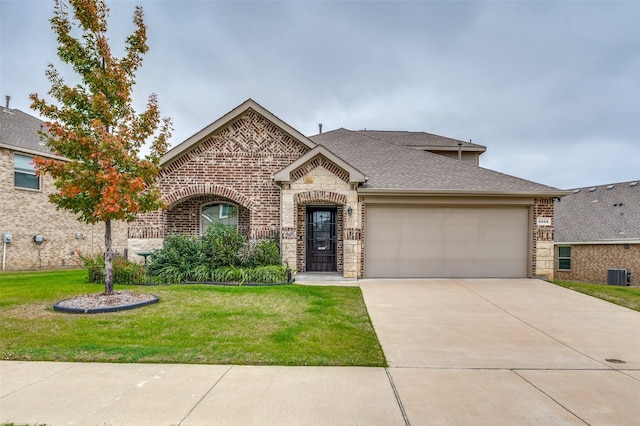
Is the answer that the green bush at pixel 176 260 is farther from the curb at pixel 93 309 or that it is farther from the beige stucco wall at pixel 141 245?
the curb at pixel 93 309

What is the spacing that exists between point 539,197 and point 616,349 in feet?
25.1

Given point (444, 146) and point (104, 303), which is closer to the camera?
point (104, 303)

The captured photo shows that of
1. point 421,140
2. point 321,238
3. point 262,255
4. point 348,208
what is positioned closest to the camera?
point 262,255

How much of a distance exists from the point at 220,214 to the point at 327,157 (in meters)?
4.61

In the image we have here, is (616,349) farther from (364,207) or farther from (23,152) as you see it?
(23,152)

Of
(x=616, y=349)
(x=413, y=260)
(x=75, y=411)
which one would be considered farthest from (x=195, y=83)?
(x=616, y=349)

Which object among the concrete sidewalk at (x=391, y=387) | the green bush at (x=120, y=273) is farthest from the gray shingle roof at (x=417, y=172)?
the green bush at (x=120, y=273)

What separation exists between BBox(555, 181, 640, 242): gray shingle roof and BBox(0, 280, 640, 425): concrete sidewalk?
60.6 feet

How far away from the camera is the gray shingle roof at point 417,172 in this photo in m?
11.9

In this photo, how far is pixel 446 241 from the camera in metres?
12.2

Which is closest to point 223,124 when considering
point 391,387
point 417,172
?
point 417,172

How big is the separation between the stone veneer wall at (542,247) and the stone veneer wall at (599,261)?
1129 centimetres

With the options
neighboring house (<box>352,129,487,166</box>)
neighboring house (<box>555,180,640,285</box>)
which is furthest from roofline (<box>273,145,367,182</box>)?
neighboring house (<box>555,180,640,285</box>)

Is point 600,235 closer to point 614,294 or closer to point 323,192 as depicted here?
point 614,294
